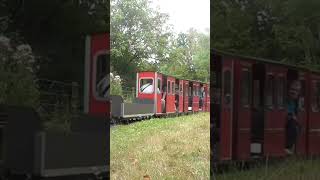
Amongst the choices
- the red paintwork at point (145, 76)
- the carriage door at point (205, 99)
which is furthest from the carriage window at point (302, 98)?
the red paintwork at point (145, 76)

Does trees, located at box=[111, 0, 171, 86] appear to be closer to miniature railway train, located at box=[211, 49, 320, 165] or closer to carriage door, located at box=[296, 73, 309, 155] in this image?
miniature railway train, located at box=[211, 49, 320, 165]

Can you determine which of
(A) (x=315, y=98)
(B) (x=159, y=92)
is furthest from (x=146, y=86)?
(A) (x=315, y=98)

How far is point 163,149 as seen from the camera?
3486mm

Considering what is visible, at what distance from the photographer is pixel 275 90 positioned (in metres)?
3.60

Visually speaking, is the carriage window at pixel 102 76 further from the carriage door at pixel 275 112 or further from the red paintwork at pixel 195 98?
the carriage door at pixel 275 112

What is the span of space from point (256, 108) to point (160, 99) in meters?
0.56

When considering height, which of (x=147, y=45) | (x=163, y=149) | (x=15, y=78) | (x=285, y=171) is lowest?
(x=285, y=171)

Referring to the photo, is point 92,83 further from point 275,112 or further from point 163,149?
point 275,112

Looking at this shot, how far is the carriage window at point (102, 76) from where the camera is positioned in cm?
355

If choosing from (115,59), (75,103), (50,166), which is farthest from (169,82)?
(50,166)

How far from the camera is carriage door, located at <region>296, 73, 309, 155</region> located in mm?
3688

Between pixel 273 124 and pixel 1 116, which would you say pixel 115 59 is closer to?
pixel 1 116

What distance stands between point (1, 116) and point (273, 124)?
1.57 m

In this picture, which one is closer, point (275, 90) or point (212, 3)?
point (212, 3)
